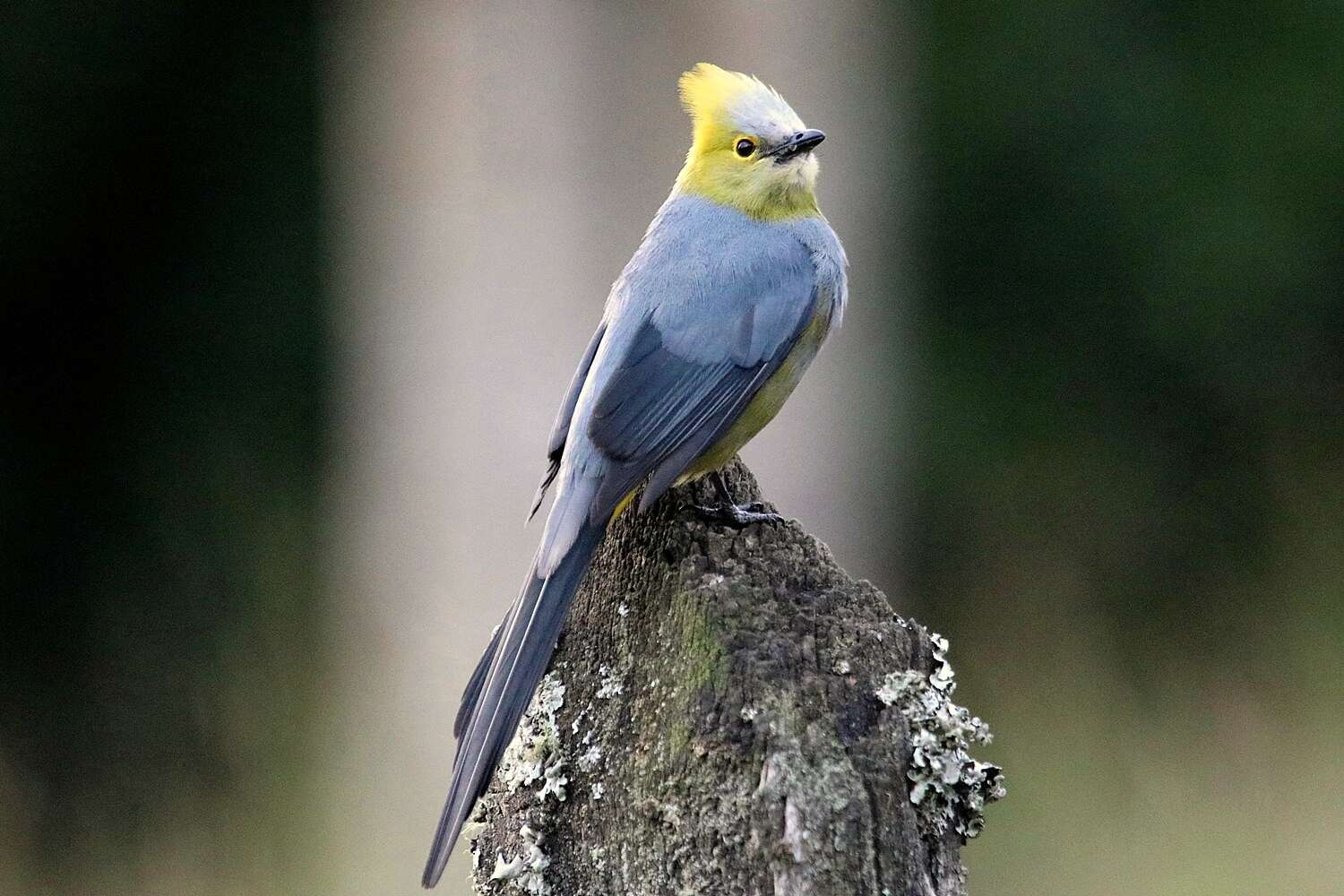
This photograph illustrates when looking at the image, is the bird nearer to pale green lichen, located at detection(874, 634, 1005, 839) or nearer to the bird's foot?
the bird's foot

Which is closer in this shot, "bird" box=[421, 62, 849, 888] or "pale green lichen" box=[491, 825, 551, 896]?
"pale green lichen" box=[491, 825, 551, 896]

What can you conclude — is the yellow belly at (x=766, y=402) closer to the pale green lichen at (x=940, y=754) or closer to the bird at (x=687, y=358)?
the bird at (x=687, y=358)

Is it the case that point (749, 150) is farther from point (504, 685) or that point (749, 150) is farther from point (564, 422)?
point (504, 685)

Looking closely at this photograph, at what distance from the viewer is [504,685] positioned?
2.24 meters

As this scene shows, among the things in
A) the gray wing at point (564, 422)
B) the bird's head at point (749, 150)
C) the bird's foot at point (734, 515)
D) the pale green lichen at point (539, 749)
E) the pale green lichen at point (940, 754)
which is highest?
the bird's head at point (749, 150)

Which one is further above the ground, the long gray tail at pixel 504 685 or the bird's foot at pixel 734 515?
the bird's foot at pixel 734 515

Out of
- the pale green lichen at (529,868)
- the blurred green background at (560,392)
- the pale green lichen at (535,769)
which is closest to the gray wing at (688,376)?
the pale green lichen at (535,769)

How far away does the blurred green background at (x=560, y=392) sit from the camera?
527 centimetres

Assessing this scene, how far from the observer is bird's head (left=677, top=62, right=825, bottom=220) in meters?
3.38

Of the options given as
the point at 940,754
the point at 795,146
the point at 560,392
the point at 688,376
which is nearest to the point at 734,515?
the point at 688,376

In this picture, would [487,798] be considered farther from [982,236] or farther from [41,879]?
[982,236]

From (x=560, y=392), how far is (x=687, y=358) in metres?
2.12

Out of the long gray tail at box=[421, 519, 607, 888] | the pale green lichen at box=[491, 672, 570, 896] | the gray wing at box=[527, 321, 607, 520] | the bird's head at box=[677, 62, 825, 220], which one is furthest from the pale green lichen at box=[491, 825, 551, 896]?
the bird's head at box=[677, 62, 825, 220]

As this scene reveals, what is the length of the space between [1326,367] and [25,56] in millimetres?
6063
